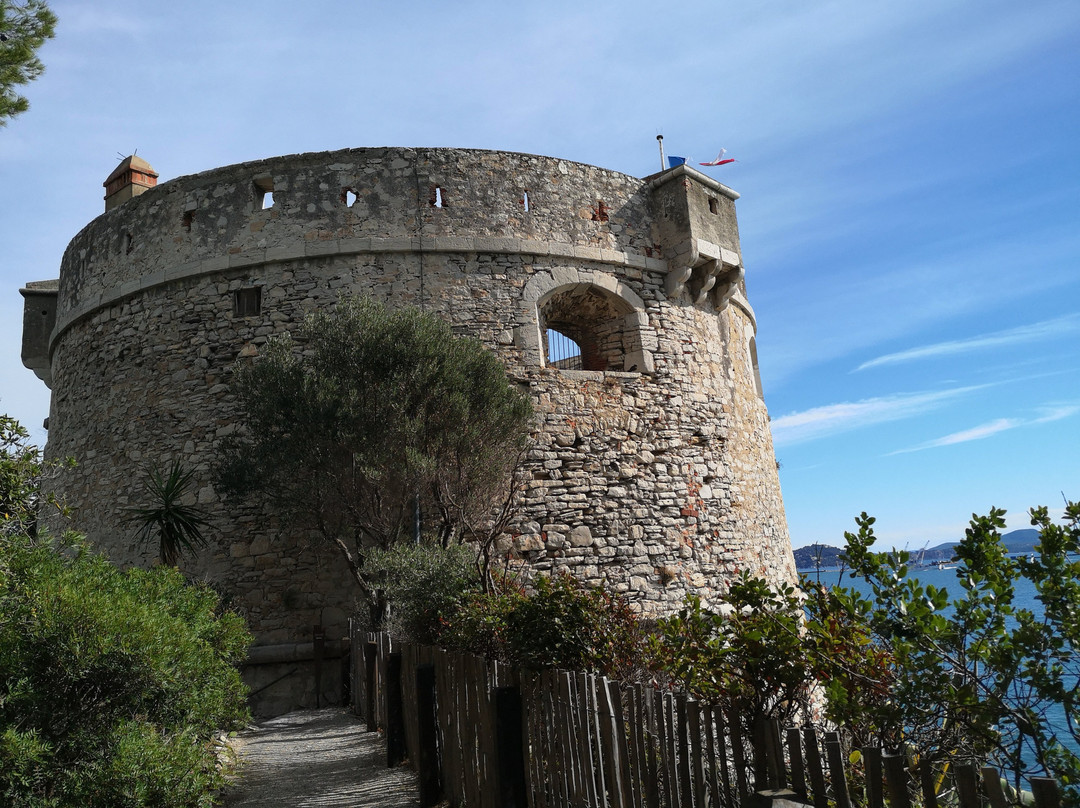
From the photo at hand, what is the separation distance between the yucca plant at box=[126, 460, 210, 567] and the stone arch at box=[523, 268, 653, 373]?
494 centimetres

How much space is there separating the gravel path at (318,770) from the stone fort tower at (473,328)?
6.80 ft

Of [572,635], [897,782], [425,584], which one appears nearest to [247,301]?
[425,584]

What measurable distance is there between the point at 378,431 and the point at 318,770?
3.67m

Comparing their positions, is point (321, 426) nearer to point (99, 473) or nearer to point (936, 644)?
point (99, 473)

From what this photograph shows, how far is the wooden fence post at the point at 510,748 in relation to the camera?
4242mm

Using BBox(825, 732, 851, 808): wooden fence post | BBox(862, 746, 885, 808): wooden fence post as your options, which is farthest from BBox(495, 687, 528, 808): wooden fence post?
BBox(862, 746, 885, 808): wooden fence post

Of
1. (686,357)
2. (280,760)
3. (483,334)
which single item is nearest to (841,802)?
(280,760)

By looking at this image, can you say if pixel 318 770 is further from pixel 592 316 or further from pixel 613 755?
pixel 592 316

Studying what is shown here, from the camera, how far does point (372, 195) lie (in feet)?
36.0

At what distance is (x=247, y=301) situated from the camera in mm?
11031

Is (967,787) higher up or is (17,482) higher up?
(17,482)

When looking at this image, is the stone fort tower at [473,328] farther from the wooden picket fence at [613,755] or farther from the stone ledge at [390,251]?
the wooden picket fence at [613,755]

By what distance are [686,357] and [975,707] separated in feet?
30.8

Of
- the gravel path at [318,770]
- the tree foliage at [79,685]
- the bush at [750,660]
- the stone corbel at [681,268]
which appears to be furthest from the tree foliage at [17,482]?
the stone corbel at [681,268]
